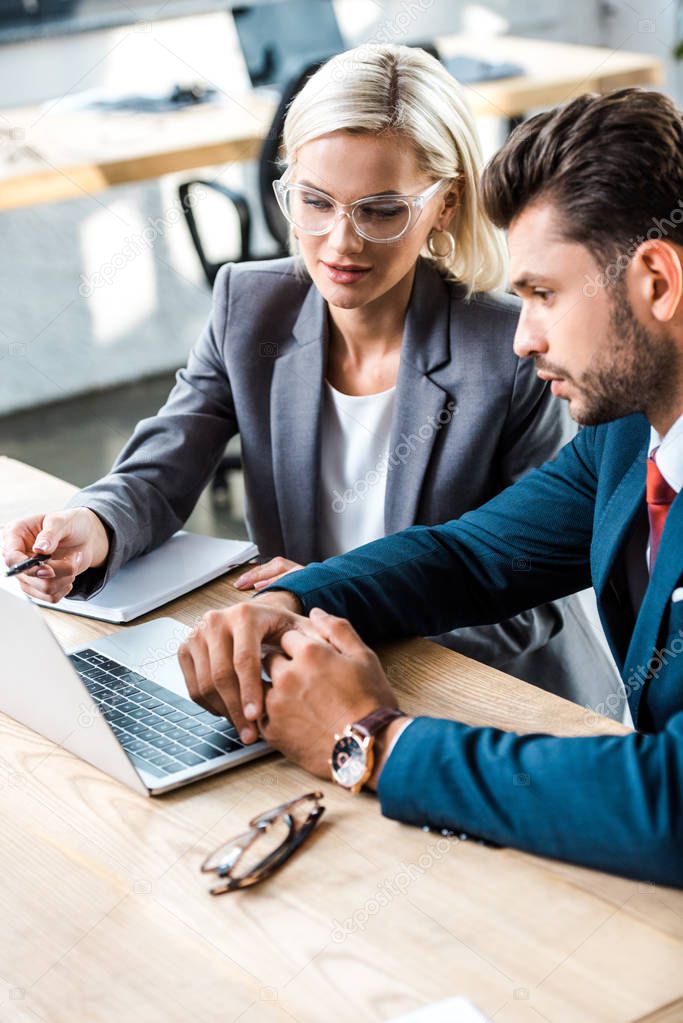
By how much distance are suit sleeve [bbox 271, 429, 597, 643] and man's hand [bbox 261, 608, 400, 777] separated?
0.81 feet

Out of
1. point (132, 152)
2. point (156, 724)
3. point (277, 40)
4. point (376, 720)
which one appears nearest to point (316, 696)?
point (376, 720)

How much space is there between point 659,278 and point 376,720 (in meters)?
0.49

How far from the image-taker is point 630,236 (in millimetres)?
1176

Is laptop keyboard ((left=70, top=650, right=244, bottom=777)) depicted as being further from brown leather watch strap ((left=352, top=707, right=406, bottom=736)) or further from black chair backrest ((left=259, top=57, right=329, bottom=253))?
black chair backrest ((left=259, top=57, right=329, bottom=253))

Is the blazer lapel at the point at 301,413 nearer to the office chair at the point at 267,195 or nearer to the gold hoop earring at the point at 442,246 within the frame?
the gold hoop earring at the point at 442,246

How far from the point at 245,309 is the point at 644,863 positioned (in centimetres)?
111

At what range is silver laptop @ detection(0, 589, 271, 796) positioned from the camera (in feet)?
3.55

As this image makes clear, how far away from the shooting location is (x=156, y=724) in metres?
1.21

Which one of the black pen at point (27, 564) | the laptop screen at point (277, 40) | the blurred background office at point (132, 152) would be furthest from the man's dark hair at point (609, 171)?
Answer: the laptop screen at point (277, 40)

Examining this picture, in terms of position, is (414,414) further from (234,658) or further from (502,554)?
(234,658)

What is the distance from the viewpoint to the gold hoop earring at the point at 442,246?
1.80 m

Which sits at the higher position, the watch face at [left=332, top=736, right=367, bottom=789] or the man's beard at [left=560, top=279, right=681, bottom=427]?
the man's beard at [left=560, top=279, right=681, bottom=427]

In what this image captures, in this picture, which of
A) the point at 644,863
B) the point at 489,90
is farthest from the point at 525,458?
the point at 489,90

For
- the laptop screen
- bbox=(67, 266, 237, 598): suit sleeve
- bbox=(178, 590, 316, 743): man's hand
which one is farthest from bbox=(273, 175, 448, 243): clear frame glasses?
the laptop screen
